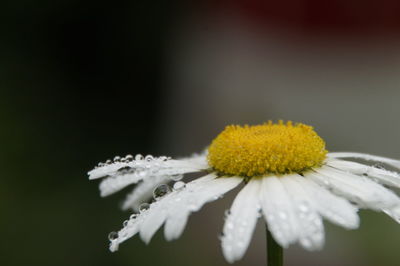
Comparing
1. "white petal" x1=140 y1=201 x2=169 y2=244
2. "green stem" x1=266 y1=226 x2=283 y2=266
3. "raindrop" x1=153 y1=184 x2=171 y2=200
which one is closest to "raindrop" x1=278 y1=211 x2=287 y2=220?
"green stem" x1=266 y1=226 x2=283 y2=266

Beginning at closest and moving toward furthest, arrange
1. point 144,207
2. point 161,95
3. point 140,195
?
point 144,207
point 140,195
point 161,95

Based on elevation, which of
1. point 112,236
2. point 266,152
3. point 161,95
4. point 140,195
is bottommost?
point 161,95

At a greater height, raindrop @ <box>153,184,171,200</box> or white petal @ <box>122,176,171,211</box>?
raindrop @ <box>153,184,171,200</box>

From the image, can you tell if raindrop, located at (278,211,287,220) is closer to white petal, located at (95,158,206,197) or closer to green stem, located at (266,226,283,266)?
green stem, located at (266,226,283,266)

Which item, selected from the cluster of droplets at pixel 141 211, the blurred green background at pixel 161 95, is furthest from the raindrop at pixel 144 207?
the blurred green background at pixel 161 95

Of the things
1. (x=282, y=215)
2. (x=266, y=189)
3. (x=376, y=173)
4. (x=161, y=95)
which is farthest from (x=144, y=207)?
(x=161, y=95)

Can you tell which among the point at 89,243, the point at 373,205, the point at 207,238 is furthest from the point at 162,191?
the point at 207,238

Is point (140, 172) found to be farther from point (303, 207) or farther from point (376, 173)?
point (376, 173)
